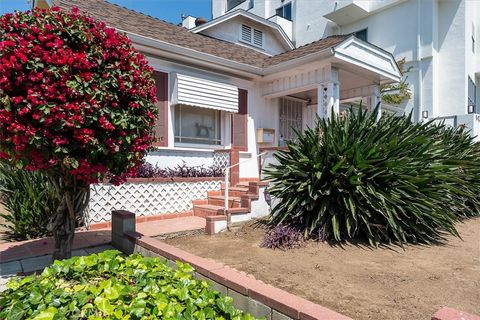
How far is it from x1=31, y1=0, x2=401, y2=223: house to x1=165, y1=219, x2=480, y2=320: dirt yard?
1707 millimetres

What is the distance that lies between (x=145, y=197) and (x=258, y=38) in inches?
333

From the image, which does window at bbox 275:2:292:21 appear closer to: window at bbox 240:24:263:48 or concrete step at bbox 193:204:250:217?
window at bbox 240:24:263:48

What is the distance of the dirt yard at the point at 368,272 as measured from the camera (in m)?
2.80

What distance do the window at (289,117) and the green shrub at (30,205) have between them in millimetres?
6861

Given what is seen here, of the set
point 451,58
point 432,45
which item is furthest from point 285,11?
point 451,58

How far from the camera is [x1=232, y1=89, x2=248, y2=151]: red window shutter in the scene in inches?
360

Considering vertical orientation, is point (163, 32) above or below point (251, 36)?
below

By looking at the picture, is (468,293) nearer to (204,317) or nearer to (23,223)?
(204,317)

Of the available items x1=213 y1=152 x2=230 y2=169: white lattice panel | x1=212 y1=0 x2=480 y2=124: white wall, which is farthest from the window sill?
x1=212 y1=0 x2=480 y2=124: white wall

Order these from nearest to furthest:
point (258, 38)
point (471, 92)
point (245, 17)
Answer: point (245, 17) → point (258, 38) → point (471, 92)

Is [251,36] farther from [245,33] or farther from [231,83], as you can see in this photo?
[231,83]

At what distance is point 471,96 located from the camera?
15.9 metres

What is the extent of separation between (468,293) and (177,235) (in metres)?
4.00

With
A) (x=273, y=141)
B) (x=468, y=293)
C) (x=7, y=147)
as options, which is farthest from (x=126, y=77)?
(x=273, y=141)
